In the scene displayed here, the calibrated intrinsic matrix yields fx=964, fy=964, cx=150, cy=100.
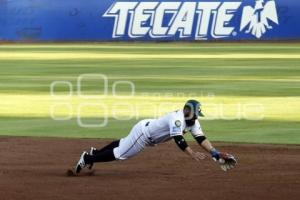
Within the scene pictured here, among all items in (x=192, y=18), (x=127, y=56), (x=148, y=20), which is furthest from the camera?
(x=148, y=20)

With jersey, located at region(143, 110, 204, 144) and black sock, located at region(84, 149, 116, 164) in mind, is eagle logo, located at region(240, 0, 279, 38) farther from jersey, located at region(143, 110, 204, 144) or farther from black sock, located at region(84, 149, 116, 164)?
jersey, located at region(143, 110, 204, 144)

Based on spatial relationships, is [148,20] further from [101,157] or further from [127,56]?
[101,157]

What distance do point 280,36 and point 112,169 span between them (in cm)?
4429

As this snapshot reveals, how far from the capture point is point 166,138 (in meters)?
12.3

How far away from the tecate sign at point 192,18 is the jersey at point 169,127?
44692 mm

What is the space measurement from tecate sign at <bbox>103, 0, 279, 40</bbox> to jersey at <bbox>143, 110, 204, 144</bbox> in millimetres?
44692

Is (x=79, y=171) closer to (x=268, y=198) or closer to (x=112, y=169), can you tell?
(x=112, y=169)

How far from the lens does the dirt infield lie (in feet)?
35.8

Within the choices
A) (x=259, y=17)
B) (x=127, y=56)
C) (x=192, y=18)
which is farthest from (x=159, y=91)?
(x=192, y=18)

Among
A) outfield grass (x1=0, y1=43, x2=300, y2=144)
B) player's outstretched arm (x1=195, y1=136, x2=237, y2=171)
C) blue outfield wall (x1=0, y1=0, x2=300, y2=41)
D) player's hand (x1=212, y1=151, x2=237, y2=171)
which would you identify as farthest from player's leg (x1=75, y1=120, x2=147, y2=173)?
blue outfield wall (x1=0, y1=0, x2=300, y2=41)

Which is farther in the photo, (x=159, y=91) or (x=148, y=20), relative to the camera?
(x=148, y=20)

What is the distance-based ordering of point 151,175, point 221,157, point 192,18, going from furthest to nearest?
point 192,18 < point 151,175 < point 221,157

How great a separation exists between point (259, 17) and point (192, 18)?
4.01 m

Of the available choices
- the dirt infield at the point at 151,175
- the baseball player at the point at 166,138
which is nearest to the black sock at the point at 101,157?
the baseball player at the point at 166,138
